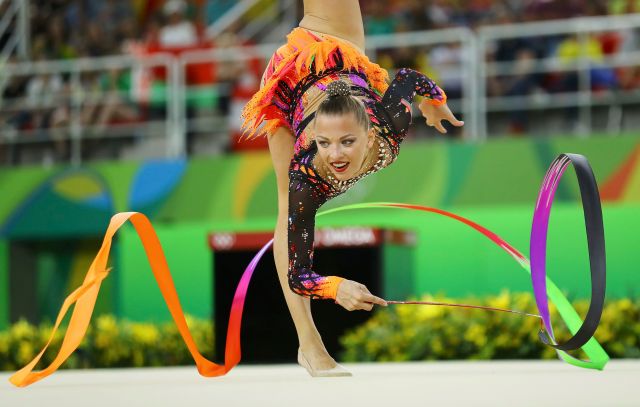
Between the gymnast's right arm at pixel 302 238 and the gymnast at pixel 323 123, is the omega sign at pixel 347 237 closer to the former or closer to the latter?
the gymnast at pixel 323 123

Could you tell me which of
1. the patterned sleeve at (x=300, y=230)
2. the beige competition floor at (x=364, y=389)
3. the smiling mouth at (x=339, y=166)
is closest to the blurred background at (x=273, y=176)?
the beige competition floor at (x=364, y=389)

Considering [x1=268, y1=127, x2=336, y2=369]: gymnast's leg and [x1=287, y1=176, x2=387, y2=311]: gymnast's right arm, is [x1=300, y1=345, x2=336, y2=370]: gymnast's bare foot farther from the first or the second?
[x1=287, y1=176, x2=387, y2=311]: gymnast's right arm

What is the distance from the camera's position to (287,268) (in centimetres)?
498

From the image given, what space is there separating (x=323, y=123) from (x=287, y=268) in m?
0.97

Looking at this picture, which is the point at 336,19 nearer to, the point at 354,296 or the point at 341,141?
the point at 341,141

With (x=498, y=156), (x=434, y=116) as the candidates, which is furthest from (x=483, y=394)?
(x=498, y=156)

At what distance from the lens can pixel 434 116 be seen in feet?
16.0

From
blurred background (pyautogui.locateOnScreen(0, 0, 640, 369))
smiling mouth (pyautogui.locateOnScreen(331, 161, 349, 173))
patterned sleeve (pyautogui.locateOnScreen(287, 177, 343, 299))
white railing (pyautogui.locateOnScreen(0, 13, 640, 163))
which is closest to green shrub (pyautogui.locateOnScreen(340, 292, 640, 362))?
blurred background (pyautogui.locateOnScreen(0, 0, 640, 369))

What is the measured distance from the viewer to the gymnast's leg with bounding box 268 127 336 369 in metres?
4.97

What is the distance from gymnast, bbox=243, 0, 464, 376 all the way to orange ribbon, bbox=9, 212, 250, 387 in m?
0.40

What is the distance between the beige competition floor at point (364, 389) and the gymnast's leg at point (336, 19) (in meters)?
1.42

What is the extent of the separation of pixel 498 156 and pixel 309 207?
6103mm

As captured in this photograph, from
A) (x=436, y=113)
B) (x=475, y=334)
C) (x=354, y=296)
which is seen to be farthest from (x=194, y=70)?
(x=354, y=296)

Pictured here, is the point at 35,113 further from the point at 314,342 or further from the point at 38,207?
the point at 314,342
